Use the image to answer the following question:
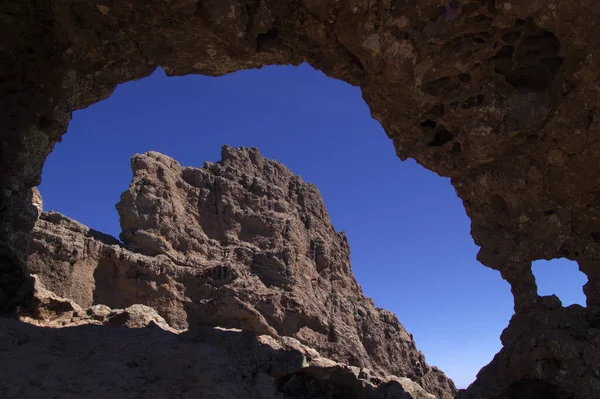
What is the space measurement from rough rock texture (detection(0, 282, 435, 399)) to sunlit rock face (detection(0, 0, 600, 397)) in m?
A: 1.96

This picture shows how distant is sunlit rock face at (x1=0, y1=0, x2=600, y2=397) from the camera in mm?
9867

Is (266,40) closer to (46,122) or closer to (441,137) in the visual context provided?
(441,137)

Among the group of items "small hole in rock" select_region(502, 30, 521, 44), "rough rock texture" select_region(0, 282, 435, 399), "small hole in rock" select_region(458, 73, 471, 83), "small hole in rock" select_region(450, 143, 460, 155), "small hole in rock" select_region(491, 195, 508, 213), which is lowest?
"rough rock texture" select_region(0, 282, 435, 399)

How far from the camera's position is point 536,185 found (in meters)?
11.2

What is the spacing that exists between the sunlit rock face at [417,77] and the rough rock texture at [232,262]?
1175 cm

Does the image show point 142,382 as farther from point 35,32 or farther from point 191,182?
point 191,182

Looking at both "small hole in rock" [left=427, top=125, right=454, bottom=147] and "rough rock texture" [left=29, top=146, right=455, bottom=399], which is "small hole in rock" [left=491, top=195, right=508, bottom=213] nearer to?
"small hole in rock" [left=427, top=125, right=454, bottom=147]

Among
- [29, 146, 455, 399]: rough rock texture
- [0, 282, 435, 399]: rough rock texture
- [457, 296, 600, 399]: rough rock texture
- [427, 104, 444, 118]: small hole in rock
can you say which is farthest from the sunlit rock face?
[29, 146, 455, 399]: rough rock texture

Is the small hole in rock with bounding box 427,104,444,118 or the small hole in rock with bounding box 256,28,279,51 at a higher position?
the small hole in rock with bounding box 256,28,279,51

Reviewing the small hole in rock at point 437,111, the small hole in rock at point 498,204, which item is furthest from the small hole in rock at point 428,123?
the small hole in rock at point 498,204

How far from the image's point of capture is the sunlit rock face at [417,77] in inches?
388

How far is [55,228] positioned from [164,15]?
1521 centimetres

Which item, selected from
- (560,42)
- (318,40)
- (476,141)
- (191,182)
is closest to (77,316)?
(318,40)

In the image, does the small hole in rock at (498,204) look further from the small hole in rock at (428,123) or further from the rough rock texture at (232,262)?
the rough rock texture at (232,262)
